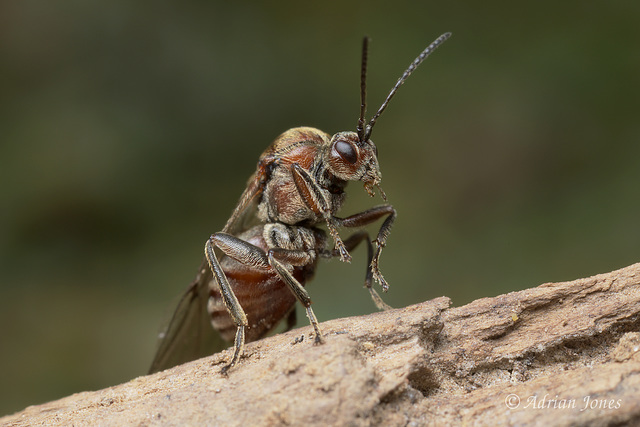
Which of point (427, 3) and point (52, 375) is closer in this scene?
point (52, 375)

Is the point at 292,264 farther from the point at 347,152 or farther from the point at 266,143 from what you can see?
the point at 266,143

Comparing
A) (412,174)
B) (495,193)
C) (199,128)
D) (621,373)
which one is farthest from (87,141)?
(621,373)

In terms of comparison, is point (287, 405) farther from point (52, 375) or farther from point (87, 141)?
point (87, 141)

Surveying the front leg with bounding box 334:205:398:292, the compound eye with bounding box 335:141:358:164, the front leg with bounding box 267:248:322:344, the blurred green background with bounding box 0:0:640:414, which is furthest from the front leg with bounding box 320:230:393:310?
the blurred green background with bounding box 0:0:640:414

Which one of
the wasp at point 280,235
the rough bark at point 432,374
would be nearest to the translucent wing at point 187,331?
the wasp at point 280,235

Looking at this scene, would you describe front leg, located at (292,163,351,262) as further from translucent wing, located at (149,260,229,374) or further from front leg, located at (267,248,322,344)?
translucent wing, located at (149,260,229,374)
